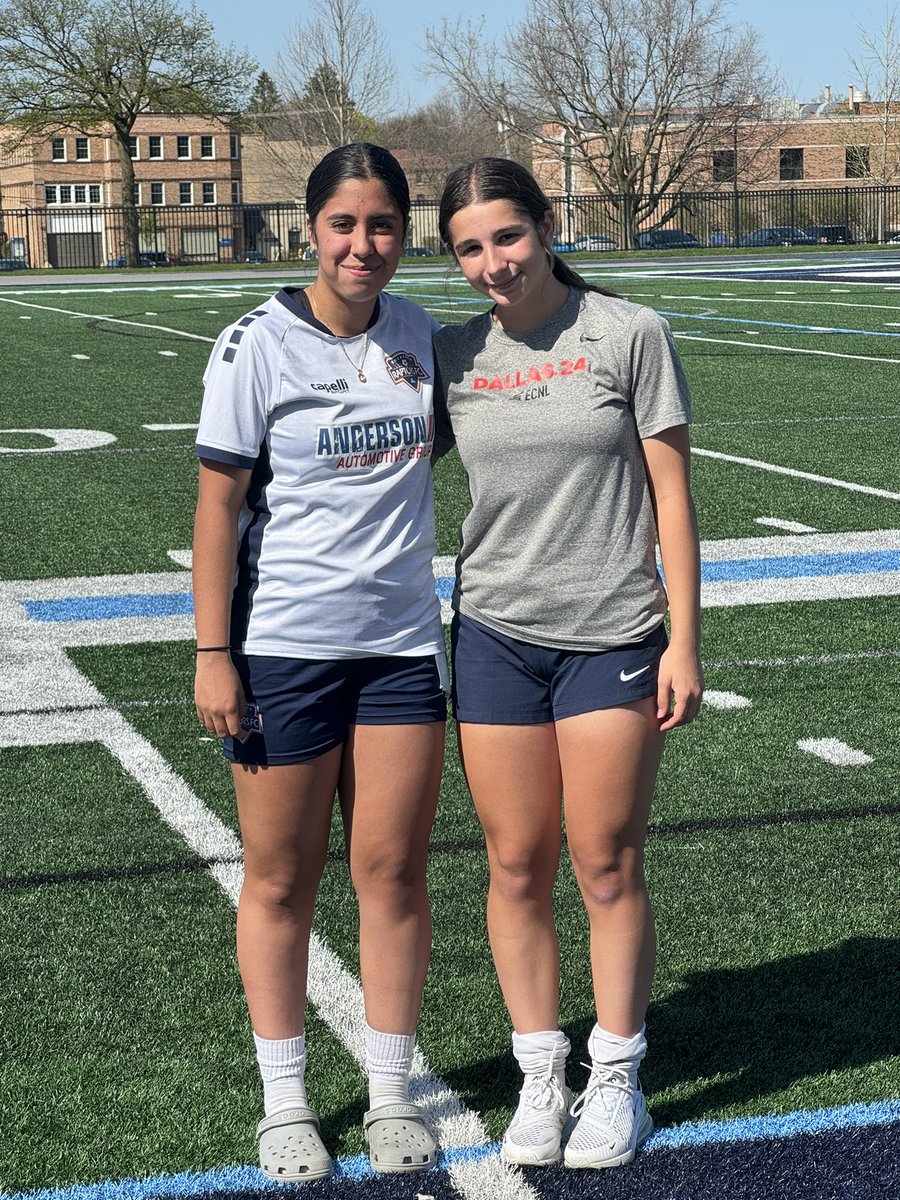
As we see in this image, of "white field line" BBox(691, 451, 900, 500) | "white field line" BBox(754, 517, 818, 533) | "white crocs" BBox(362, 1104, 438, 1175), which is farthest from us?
"white field line" BBox(691, 451, 900, 500)

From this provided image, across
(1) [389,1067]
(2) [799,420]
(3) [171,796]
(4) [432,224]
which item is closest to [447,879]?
(3) [171,796]

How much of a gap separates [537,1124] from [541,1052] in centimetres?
13

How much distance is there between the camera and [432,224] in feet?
229

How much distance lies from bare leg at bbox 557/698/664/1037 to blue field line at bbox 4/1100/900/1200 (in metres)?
0.24

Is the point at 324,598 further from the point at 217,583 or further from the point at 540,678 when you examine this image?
the point at 540,678

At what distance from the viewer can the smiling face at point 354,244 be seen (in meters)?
2.66

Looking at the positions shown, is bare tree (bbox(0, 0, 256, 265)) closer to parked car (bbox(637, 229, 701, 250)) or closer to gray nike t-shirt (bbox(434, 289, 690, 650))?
parked car (bbox(637, 229, 701, 250))

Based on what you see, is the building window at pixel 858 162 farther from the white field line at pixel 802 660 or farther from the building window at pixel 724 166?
the white field line at pixel 802 660

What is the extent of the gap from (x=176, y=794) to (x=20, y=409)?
10.2 m

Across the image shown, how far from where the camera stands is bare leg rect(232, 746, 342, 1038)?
9.04 feet

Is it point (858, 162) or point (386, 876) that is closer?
point (386, 876)

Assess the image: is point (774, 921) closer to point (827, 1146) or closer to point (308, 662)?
point (827, 1146)

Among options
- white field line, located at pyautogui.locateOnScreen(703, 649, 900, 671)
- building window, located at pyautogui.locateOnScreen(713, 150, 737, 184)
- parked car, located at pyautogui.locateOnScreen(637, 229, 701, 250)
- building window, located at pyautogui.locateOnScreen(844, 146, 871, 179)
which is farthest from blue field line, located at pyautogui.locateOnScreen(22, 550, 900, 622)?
building window, located at pyautogui.locateOnScreen(844, 146, 871, 179)

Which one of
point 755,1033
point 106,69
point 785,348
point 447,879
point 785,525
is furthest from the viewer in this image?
point 106,69
